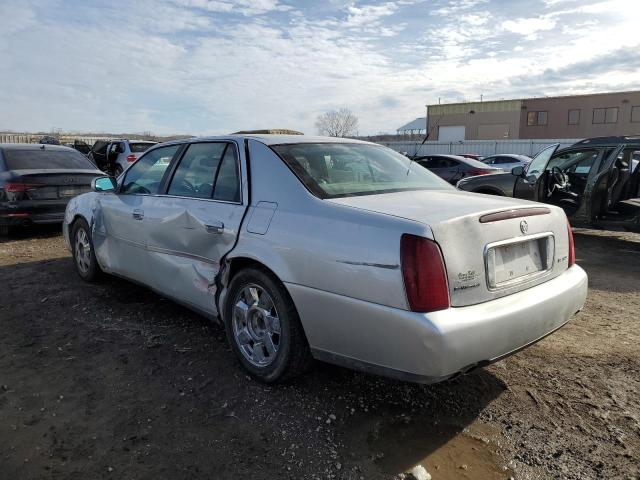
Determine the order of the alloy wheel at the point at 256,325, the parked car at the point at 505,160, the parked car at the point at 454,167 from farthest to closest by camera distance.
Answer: the parked car at the point at 505,160 < the parked car at the point at 454,167 < the alloy wheel at the point at 256,325

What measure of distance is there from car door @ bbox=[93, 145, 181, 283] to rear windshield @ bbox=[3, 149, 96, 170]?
3927mm

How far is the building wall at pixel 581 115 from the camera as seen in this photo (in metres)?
48.9

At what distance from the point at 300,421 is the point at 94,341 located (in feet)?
6.49

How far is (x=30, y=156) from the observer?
8.27m

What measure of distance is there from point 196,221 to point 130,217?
114 centimetres

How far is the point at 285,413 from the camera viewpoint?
2865mm

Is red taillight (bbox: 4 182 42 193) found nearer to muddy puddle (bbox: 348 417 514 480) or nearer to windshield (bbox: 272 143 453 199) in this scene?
windshield (bbox: 272 143 453 199)

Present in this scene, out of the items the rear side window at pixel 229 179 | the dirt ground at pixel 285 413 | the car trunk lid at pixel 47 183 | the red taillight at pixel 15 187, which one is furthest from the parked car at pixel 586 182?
the red taillight at pixel 15 187

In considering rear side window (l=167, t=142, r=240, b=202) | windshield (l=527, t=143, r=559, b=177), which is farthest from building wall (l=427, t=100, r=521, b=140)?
rear side window (l=167, t=142, r=240, b=202)

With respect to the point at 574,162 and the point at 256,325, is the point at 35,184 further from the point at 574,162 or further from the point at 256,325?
the point at 574,162

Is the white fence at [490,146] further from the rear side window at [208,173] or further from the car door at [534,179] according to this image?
the rear side window at [208,173]

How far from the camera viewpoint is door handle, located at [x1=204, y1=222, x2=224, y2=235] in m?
3.33

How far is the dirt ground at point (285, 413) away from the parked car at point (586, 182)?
3960mm

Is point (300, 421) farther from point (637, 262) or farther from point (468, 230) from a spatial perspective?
point (637, 262)
